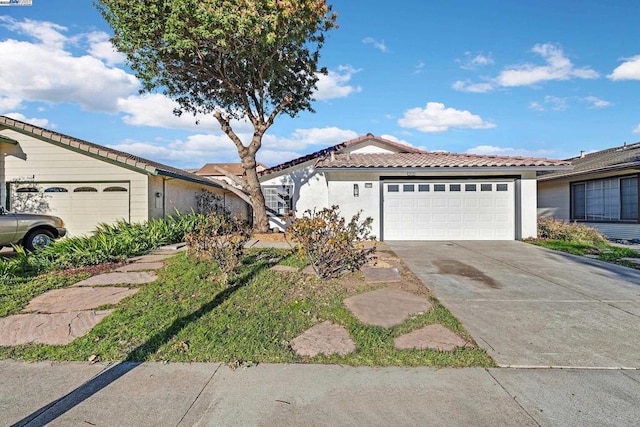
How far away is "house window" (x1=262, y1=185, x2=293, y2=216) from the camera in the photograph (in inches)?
587

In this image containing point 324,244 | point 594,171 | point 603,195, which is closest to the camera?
point 324,244

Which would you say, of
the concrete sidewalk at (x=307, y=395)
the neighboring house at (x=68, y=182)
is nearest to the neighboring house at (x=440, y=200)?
the neighboring house at (x=68, y=182)

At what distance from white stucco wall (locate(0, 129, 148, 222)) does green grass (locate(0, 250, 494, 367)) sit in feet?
21.5

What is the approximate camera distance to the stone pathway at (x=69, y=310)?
378cm

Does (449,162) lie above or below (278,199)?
above

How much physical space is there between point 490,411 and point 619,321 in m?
3.01

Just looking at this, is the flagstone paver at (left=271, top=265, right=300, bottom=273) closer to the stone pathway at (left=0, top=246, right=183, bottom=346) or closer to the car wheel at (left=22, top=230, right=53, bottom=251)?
the stone pathway at (left=0, top=246, right=183, bottom=346)

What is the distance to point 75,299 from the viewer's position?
4906 millimetres

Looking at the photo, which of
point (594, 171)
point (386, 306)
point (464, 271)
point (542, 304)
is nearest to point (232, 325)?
point (386, 306)

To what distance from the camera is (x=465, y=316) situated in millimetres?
4230

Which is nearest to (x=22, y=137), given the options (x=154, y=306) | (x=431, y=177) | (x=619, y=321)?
(x=154, y=306)

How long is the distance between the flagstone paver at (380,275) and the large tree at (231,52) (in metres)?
6.83

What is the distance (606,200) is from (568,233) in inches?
120

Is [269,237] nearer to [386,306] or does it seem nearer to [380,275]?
[380,275]
